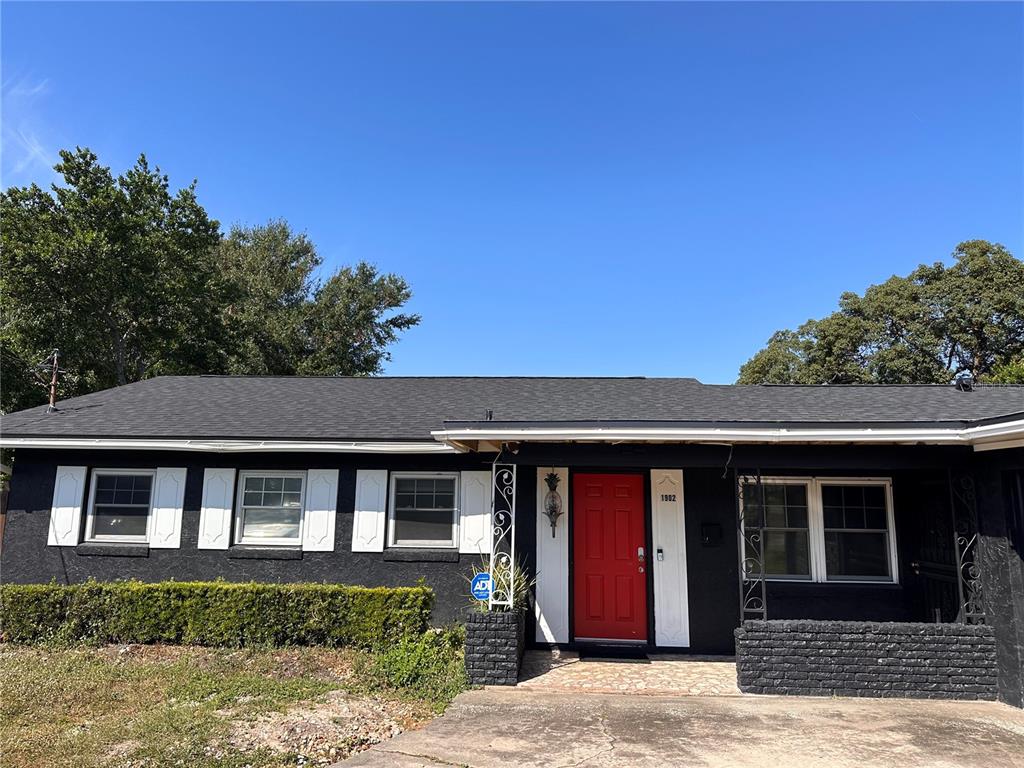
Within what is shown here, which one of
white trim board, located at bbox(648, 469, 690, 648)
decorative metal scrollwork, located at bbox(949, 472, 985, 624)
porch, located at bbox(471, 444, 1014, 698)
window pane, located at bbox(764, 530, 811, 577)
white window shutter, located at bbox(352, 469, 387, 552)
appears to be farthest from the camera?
white window shutter, located at bbox(352, 469, 387, 552)

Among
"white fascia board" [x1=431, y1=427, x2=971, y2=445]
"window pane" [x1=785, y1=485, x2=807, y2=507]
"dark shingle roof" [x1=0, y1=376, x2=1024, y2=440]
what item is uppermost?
"dark shingle roof" [x1=0, y1=376, x2=1024, y2=440]

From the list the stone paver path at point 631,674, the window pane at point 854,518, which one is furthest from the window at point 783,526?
the stone paver path at point 631,674

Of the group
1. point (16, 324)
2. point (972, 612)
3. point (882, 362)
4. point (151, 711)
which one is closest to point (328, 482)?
point (151, 711)

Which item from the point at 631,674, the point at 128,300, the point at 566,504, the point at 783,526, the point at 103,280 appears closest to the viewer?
the point at 631,674

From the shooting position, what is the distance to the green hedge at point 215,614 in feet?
25.0

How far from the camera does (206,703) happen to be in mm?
5656

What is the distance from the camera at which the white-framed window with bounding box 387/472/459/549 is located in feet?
29.1

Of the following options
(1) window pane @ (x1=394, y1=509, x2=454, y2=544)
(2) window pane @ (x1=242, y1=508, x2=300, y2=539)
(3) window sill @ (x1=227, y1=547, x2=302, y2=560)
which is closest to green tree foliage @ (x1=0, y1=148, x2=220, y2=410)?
(2) window pane @ (x1=242, y1=508, x2=300, y2=539)

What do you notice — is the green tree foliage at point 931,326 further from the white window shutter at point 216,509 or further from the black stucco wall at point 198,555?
the white window shutter at point 216,509

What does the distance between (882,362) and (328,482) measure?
2759 centimetres

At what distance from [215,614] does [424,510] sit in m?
2.96

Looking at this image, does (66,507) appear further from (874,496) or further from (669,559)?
(874,496)

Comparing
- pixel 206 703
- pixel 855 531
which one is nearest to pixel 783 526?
pixel 855 531

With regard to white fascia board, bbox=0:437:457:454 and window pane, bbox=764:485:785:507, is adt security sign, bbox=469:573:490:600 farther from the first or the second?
window pane, bbox=764:485:785:507
